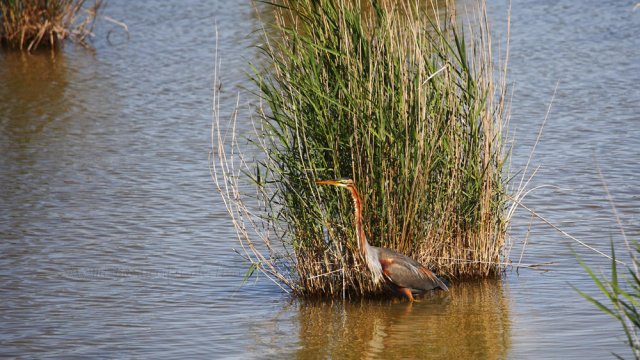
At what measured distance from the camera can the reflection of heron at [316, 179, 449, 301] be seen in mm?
7363

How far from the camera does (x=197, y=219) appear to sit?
34.1 feet

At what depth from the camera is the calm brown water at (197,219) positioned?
24.0ft

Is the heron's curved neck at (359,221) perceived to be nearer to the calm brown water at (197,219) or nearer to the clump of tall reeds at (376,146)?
the clump of tall reeds at (376,146)

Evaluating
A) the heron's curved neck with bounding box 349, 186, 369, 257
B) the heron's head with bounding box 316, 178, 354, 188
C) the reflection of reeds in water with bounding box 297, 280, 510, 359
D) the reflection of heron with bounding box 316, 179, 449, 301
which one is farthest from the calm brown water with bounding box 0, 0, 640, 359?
the heron's head with bounding box 316, 178, 354, 188

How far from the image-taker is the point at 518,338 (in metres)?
7.09

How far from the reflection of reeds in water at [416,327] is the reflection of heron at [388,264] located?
248mm

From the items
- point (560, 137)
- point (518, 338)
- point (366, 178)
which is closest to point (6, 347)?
point (366, 178)

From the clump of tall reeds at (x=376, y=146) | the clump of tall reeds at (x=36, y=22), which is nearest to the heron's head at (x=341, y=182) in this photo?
the clump of tall reeds at (x=376, y=146)

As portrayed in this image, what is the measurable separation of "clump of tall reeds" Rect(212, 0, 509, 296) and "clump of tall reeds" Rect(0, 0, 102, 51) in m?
10.6

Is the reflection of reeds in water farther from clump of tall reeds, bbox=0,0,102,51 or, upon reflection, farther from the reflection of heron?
clump of tall reeds, bbox=0,0,102,51

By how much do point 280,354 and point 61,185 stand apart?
542 centimetres

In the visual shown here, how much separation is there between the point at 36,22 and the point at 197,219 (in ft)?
29.8

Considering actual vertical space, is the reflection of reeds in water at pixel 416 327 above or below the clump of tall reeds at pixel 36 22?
below

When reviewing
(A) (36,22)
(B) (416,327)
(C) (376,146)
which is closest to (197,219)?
(C) (376,146)
